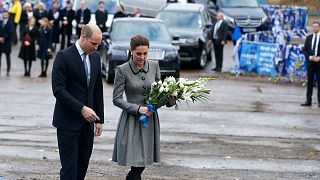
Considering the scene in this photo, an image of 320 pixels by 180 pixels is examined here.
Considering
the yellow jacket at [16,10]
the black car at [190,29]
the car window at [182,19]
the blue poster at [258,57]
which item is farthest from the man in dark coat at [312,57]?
the yellow jacket at [16,10]

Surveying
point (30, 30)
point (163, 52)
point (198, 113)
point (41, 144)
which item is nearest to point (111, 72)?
point (163, 52)

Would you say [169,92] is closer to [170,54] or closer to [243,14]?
[170,54]

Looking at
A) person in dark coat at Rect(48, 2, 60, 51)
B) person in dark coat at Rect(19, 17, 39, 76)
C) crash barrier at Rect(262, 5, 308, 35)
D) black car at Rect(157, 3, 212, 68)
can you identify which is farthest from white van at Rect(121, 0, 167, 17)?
person in dark coat at Rect(19, 17, 39, 76)

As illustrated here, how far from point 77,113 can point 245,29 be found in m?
26.9

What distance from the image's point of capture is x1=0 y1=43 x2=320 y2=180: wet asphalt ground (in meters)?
11.8

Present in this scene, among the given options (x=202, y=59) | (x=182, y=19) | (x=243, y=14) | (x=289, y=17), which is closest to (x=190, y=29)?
(x=182, y=19)

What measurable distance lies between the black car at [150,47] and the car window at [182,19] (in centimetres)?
323

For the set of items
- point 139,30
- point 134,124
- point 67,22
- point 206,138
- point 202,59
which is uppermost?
point 134,124

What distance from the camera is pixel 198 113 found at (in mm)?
18031

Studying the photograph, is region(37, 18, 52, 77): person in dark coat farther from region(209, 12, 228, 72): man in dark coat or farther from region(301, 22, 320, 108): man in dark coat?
region(301, 22, 320, 108): man in dark coat

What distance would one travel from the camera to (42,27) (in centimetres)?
2527

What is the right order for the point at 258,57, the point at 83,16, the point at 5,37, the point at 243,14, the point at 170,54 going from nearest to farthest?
the point at 170,54 < the point at 5,37 < the point at 258,57 < the point at 83,16 < the point at 243,14

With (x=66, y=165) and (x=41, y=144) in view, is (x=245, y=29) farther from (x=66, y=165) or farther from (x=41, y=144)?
(x=66, y=165)

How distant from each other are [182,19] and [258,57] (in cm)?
363
